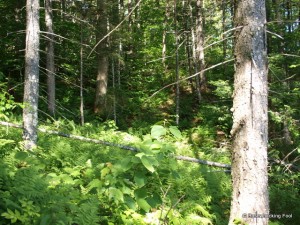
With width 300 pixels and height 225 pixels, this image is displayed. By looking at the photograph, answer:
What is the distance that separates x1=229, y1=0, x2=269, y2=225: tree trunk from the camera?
336 centimetres

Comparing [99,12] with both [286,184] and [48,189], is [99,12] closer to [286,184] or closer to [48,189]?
[286,184]

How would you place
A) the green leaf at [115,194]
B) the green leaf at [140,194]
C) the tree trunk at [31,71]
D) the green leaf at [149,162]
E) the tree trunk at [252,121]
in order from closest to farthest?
the green leaf at [149,162] < the green leaf at [115,194] < the green leaf at [140,194] < the tree trunk at [252,121] < the tree trunk at [31,71]

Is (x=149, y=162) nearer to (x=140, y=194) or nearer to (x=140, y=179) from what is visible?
(x=140, y=179)

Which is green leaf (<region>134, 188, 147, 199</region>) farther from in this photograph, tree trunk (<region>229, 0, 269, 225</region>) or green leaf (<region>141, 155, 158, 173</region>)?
tree trunk (<region>229, 0, 269, 225</region>)

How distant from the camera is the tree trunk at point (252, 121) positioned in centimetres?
336

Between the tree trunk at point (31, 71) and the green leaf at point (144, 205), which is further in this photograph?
the tree trunk at point (31, 71)

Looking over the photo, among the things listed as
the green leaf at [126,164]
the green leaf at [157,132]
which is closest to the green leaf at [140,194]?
the green leaf at [126,164]

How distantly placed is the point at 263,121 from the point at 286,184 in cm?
429

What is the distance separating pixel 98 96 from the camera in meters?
15.2

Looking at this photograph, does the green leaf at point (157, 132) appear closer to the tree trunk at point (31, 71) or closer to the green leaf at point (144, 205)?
the green leaf at point (144, 205)

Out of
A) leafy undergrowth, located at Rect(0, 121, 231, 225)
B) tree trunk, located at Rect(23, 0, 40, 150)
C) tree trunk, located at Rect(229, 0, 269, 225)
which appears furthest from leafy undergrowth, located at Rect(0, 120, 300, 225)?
tree trunk, located at Rect(229, 0, 269, 225)

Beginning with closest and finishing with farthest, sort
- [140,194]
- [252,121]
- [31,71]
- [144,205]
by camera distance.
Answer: [144,205] < [140,194] < [252,121] < [31,71]

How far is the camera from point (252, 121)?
11.2ft

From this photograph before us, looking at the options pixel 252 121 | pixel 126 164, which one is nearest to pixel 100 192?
pixel 126 164
